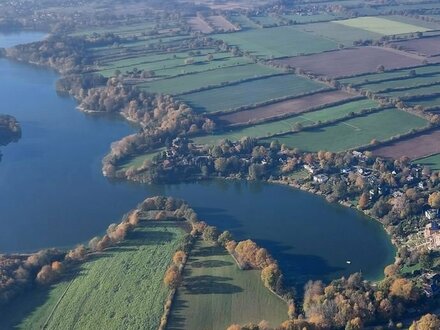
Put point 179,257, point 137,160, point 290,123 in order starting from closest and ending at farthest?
point 179,257 < point 137,160 < point 290,123

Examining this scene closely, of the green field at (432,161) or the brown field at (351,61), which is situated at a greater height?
the brown field at (351,61)

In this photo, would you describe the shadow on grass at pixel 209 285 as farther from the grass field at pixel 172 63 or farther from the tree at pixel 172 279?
the grass field at pixel 172 63

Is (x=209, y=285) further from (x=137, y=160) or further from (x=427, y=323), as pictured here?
(x=137, y=160)

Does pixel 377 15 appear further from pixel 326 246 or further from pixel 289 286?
pixel 289 286

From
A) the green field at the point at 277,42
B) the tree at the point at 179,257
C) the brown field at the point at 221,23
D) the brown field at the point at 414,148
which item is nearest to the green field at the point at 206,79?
the green field at the point at 277,42

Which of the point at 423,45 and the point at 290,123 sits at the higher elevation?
the point at 423,45

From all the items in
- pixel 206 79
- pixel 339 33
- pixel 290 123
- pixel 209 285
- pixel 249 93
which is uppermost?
pixel 339 33

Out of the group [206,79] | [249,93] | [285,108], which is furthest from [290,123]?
[206,79]
